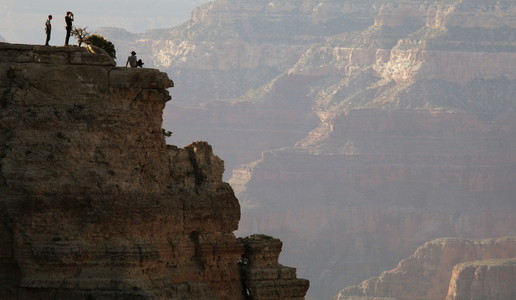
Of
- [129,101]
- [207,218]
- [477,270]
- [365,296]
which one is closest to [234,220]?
[207,218]

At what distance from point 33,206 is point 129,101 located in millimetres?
2432

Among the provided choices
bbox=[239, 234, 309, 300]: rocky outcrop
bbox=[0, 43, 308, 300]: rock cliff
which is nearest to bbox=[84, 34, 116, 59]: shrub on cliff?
bbox=[0, 43, 308, 300]: rock cliff

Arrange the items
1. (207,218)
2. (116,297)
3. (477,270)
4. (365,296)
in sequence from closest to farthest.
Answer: (116,297), (207,218), (477,270), (365,296)

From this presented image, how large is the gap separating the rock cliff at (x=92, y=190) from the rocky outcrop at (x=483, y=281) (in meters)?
150

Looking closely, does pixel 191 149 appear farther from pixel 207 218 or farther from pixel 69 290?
pixel 69 290

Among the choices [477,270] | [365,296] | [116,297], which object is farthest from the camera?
Result: [365,296]

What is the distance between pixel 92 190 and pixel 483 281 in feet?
507

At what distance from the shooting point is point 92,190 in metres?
31.1

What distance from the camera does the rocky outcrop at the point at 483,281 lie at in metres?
181

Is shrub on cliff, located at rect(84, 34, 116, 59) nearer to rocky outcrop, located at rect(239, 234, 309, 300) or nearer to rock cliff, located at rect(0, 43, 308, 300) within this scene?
rock cliff, located at rect(0, 43, 308, 300)

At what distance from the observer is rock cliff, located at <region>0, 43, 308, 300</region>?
3092 cm

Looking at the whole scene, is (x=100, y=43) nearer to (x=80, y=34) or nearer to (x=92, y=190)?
(x=80, y=34)

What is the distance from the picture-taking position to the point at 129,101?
32.0m

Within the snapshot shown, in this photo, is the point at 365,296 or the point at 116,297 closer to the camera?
the point at 116,297
